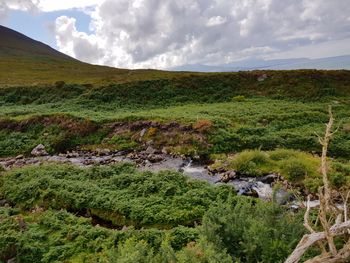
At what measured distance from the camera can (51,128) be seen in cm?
3488


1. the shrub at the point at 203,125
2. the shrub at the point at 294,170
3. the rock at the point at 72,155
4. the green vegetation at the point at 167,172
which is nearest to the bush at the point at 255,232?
the green vegetation at the point at 167,172

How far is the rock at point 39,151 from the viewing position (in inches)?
1228

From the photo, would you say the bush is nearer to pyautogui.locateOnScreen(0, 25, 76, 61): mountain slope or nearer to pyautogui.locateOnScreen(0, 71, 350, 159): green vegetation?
pyautogui.locateOnScreen(0, 71, 350, 159): green vegetation

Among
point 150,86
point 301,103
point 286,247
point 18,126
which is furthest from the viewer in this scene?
point 150,86

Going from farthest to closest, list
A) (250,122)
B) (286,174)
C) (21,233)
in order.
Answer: (250,122)
(286,174)
(21,233)

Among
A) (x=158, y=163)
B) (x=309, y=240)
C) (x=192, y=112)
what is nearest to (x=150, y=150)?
(x=158, y=163)

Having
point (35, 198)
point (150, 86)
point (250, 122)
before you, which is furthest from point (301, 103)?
point (35, 198)

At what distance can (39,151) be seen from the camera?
31.6 metres

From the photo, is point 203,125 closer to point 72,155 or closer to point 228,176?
point 228,176

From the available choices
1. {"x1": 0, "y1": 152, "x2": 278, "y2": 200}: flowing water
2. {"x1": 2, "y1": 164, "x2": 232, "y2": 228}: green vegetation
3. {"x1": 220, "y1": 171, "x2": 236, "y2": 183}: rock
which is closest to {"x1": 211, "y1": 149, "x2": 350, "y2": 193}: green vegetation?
{"x1": 220, "y1": 171, "x2": 236, "y2": 183}: rock

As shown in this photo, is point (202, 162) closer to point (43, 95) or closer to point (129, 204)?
point (129, 204)

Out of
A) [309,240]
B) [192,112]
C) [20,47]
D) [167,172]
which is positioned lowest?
[167,172]

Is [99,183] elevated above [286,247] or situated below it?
below

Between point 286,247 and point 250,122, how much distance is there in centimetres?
2479
